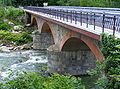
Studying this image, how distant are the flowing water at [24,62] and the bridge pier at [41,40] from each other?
2185 mm

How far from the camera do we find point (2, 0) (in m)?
84.1

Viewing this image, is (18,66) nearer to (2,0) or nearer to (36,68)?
(36,68)

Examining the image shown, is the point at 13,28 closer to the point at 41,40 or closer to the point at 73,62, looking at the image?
the point at 41,40

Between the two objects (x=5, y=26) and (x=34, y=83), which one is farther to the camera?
(x=5, y=26)

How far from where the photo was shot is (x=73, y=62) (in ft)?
93.3

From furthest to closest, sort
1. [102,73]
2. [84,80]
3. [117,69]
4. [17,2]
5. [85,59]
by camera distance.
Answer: [17,2] < [85,59] < [84,80] < [102,73] < [117,69]

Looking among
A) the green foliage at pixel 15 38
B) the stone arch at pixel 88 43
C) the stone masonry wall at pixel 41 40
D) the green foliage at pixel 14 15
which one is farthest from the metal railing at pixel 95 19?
the green foliage at pixel 14 15

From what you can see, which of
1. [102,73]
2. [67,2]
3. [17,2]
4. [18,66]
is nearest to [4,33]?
[18,66]

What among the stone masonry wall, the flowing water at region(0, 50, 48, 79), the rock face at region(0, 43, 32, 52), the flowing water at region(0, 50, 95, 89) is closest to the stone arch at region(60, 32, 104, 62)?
the flowing water at region(0, 50, 95, 89)

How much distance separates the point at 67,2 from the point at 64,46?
41.5 meters

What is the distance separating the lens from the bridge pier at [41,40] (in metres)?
44.4

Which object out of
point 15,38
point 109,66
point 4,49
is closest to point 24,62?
point 4,49

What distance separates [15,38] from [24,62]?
46.0ft

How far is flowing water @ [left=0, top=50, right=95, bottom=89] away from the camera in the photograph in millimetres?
29172
